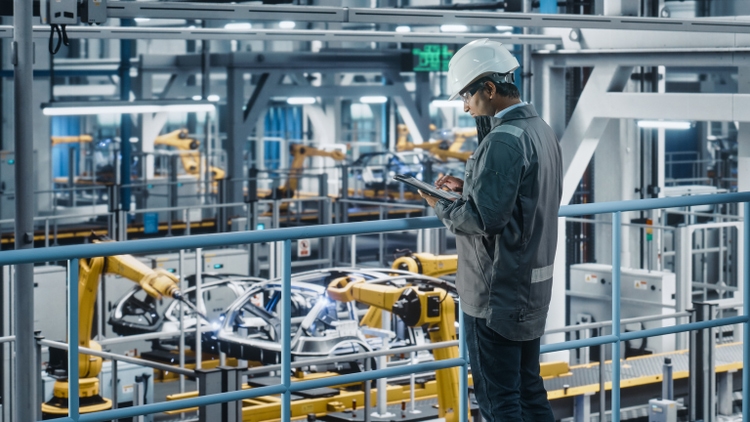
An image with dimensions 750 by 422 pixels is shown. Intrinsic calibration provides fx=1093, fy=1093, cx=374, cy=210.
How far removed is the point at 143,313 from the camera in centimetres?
1105

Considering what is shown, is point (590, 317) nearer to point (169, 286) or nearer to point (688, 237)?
point (688, 237)

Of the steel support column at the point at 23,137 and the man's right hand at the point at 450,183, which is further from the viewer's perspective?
the steel support column at the point at 23,137

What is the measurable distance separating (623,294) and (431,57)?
969 centimetres

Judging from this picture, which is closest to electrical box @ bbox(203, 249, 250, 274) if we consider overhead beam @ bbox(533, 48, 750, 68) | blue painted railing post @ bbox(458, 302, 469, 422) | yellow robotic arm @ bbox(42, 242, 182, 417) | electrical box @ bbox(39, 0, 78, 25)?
yellow robotic arm @ bbox(42, 242, 182, 417)

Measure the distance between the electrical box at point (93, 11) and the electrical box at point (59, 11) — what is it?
0.11ft

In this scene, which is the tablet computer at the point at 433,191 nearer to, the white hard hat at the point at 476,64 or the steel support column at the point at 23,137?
the white hard hat at the point at 476,64

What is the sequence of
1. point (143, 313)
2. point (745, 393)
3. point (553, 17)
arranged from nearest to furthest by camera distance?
point (745, 393) → point (553, 17) → point (143, 313)

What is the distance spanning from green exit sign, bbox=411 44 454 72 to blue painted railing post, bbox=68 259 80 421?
1610cm

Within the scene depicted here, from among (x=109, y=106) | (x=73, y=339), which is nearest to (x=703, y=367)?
(x=73, y=339)

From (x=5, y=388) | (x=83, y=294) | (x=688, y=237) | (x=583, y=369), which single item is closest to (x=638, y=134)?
(x=688, y=237)

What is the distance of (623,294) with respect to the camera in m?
10.4

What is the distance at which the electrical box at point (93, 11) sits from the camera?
450cm

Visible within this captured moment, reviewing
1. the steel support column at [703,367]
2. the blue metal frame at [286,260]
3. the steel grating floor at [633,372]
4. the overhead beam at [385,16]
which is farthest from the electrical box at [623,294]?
the blue metal frame at [286,260]

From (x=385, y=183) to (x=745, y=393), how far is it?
55.0 ft
